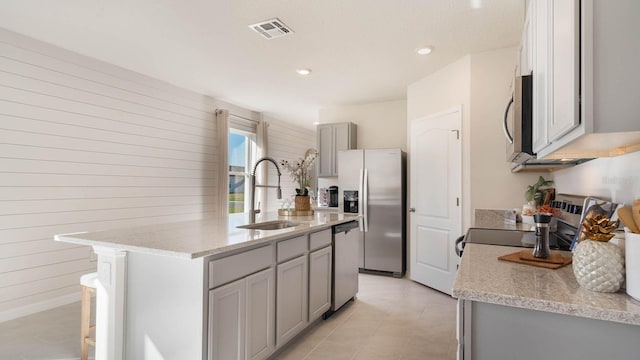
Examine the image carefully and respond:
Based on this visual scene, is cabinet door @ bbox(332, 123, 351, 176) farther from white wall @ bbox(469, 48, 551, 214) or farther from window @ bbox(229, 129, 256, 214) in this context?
white wall @ bbox(469, 48, 551, 214)

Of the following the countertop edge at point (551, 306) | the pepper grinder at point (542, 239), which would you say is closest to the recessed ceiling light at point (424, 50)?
the pepper grinder at point (542, 239)

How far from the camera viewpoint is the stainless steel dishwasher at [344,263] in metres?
3.19

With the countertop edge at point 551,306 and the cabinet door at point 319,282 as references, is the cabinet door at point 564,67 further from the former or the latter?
the cabinet door at point 319,282

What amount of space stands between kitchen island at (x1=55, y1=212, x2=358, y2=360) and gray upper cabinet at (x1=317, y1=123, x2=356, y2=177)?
11.1 feet

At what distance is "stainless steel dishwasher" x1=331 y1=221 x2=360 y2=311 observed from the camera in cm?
319

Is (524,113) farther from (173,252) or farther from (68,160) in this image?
(68,160)

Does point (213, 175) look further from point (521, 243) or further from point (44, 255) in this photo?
point (521, 243)

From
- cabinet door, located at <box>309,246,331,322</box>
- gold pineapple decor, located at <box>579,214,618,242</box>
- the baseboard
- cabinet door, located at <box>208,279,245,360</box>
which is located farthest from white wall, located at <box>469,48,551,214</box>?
the baseboard

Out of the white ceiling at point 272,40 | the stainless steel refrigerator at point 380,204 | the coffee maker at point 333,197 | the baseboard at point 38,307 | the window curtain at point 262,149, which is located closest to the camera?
the white ceiling at point 272,40

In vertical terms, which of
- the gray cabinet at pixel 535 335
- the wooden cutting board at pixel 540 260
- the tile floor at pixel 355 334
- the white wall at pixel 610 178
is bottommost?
the tile floor at pixel 355 334

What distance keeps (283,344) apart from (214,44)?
9.15 feet

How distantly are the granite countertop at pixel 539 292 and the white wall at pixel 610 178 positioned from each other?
0.37 meters

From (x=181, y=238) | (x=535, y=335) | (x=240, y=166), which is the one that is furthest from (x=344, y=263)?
(x=240, y=166)

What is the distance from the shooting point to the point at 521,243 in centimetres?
194
